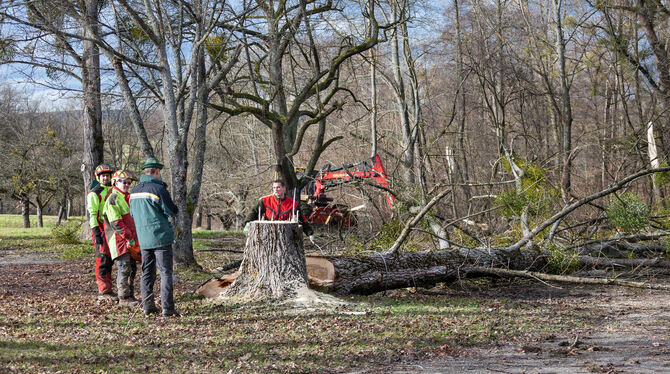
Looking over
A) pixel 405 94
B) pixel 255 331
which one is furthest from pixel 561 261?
pixel 405 94

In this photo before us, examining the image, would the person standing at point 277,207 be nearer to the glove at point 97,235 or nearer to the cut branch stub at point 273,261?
the cut branch stub at point 273,261

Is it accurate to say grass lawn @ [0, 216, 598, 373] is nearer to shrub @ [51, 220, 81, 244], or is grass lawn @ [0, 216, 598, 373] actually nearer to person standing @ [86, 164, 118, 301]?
person standing @ [86, 164, 118, 301]

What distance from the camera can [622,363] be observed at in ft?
16.0

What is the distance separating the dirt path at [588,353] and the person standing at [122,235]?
4279mm

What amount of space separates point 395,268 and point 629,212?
421 centimetres

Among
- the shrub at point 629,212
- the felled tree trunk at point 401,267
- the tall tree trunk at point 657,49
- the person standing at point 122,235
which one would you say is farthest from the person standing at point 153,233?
the tall tree trunk at point 657,49

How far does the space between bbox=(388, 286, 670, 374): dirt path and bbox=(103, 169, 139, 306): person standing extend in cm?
428

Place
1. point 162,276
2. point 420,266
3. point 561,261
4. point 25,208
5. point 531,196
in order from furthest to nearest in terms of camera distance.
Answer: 1. point 25,208
2. point 531,196
3. point 561,261
4. point 420,266
5. point 162,276

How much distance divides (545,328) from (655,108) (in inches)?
533

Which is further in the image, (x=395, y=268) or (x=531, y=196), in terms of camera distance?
(x=531, y=196)

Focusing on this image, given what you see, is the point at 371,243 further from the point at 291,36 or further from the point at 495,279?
the point at 291,36

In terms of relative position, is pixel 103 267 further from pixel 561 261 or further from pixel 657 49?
pixel 657 49

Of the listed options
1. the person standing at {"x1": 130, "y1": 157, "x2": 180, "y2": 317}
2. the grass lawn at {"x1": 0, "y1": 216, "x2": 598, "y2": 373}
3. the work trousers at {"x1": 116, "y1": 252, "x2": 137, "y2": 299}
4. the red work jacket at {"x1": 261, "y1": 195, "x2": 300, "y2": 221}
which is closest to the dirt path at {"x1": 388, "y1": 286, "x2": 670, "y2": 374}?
the grass lawn at {"x1": 0, "y1": 216, "x2": 598, "y2": 373}

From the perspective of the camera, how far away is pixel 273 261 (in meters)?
7.36
